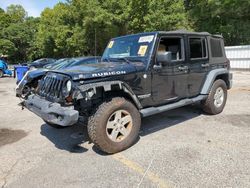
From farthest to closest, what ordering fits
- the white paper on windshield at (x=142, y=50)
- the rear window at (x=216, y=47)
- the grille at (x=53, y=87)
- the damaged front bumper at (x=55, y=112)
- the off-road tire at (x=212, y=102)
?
the rear window at (x=216, y=47), the off-road tire at (x=212, y=102), the white paper on windshield at (x=142, y=50), the grille at (x=53, y=87), the damaged front bumper at (x=55, y=112)

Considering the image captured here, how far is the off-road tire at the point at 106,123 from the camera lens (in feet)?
13.9

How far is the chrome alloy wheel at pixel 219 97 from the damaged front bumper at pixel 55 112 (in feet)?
12.6

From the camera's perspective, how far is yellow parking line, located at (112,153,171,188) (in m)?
3.51

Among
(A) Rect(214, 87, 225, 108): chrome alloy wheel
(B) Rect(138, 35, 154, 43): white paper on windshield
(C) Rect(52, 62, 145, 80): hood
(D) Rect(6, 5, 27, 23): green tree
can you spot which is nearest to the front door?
(B) Rect(138, 35, 154, 43): white paper on windshield

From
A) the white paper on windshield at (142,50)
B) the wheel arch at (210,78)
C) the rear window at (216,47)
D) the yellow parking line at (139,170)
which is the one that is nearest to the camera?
the yellow parking line at (139,170)

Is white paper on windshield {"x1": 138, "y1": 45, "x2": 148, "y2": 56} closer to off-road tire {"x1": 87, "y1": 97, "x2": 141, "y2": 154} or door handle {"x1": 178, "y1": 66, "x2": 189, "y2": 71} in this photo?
door handle {"x1": 178, "y1": 66, "x2": 189, "y2": 71}

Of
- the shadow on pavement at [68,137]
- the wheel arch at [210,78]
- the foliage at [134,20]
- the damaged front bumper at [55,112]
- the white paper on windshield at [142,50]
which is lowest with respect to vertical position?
the shadow on pavement at [68,137]

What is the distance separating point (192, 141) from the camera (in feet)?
16.2

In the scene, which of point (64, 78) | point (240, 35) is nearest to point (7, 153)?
point (64, 78)

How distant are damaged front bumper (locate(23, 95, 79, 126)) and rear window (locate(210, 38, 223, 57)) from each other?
392 centimetres

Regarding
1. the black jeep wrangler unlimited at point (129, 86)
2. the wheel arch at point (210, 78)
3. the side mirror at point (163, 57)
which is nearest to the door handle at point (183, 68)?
the black jeep wrangler unlimited at point (129, 86)

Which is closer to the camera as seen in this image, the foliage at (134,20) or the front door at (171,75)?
the front door at (171,75)

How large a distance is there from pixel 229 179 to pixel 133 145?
→ 1.77 meters

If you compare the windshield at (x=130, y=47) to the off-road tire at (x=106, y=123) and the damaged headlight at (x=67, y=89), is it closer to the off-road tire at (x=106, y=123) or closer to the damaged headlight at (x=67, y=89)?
the off-road tire at (x=106, y=123)
